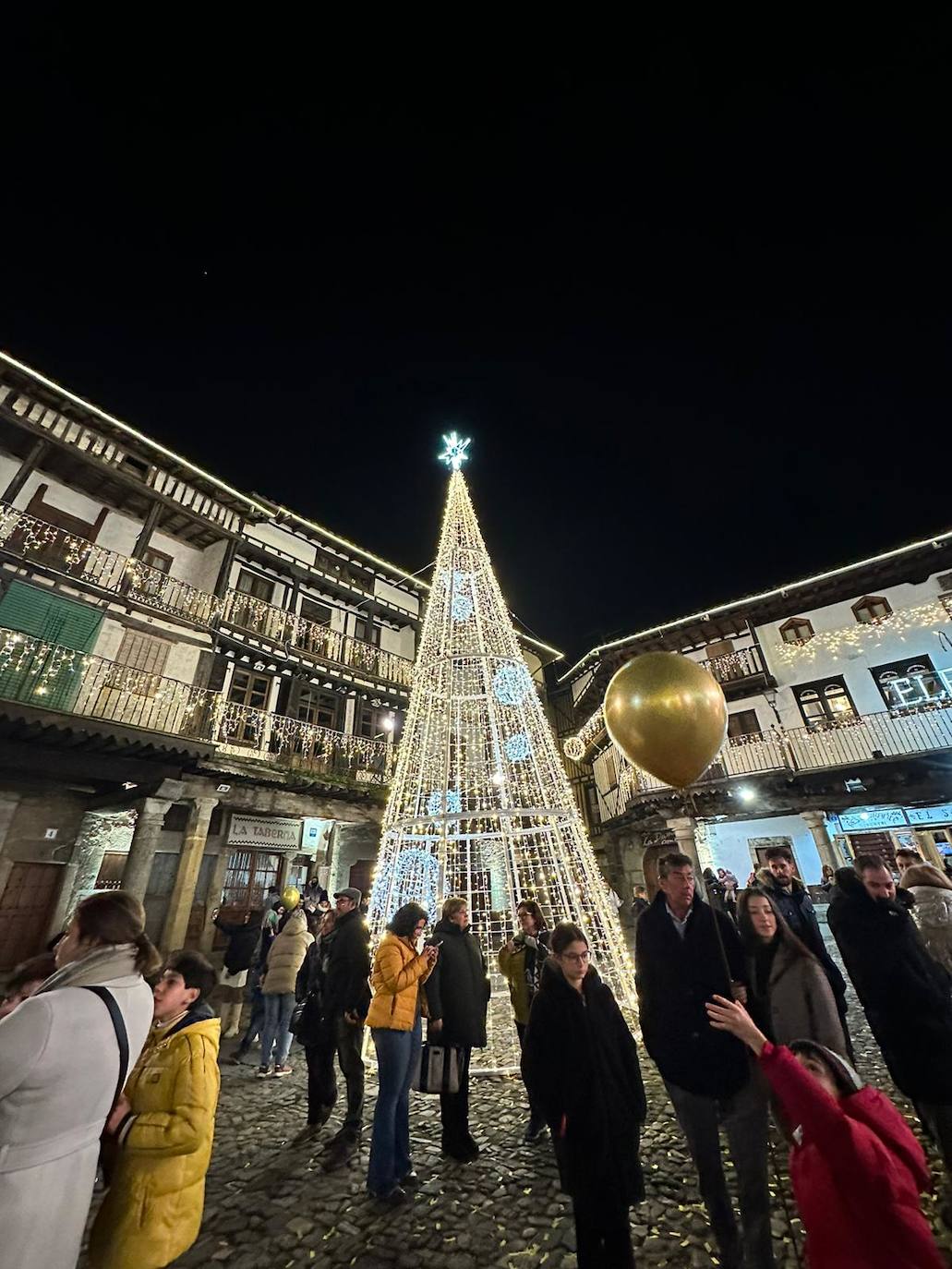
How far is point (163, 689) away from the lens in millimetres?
11602

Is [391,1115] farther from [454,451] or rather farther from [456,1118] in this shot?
[454,451]

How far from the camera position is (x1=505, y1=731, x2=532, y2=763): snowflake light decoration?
23.0 feet

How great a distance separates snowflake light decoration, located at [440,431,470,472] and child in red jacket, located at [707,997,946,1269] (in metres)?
8.71

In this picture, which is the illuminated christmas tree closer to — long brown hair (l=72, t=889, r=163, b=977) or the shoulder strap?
long brown hair (l=72, t=889, r=163, b=977)

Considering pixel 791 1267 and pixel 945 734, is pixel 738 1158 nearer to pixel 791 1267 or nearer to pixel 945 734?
pixel 791 1267

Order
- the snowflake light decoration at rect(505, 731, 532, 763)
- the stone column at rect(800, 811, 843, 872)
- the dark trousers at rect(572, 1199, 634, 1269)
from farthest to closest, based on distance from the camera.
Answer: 1. the stone column at rect(800, 811, 843, 872)
2. the snowflake light decoration at rect(505, 731, 532, 763)
3. the dark trousers at rect(572, 1199, 634, 1269)

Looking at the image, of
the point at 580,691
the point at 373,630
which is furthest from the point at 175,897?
the point at 580,691

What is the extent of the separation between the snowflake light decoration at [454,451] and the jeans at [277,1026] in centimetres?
833

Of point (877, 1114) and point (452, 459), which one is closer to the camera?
point (877, 1114)

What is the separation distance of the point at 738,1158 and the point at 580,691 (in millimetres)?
21061

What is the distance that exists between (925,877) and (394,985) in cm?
447

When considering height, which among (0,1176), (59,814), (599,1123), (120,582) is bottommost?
(599,1123)

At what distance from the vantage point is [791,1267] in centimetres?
257

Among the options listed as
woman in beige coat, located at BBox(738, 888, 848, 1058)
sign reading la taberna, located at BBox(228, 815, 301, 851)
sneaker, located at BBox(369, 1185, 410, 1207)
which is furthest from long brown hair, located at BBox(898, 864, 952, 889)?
sign reading la taberna, located at BBox(228, 815, 301, 851)
